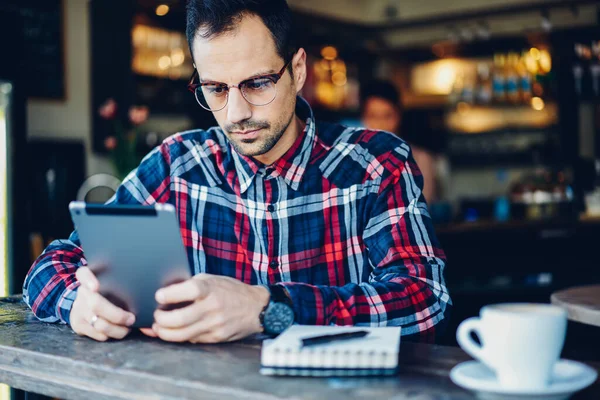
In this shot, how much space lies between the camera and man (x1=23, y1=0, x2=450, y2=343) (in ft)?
4.74

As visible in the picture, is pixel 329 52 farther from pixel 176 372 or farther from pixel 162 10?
pixel 176 372

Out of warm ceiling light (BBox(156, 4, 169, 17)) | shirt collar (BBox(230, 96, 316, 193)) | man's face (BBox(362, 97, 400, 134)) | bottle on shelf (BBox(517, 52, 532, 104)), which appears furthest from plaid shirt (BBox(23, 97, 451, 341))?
bottle on shelf (BBox(517, 52, 532, 104))

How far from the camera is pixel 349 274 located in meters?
1.69

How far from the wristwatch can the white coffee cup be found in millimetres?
401

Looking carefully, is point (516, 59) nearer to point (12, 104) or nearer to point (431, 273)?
point (12, 104)

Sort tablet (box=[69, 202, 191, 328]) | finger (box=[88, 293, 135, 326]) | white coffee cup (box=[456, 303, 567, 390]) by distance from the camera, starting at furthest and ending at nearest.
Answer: finger (box=[88, 293, 135, 326]), tablet (box=[69, 202, 191, 328]), white coffee cup (box=[456, 303, 567, 390])

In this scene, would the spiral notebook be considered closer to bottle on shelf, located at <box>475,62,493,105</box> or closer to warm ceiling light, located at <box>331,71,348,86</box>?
bottle on shelf, located at <box>475,62,493,105</box>

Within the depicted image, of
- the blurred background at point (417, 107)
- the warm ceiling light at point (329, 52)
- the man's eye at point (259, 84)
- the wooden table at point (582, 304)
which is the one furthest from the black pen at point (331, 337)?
the warm ceiling light at point (329, 52)

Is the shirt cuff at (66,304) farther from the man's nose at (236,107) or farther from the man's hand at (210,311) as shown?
the man's nose at (236,107)

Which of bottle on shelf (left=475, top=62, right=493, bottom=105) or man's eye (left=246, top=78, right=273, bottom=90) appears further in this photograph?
bottle on shelf (left=475, top=62, right=493, bottom=105)

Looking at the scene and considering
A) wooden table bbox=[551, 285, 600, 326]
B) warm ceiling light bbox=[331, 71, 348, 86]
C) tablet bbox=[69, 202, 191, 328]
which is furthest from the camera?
warm ceiling light bbox=[331, 71, 348, 86]

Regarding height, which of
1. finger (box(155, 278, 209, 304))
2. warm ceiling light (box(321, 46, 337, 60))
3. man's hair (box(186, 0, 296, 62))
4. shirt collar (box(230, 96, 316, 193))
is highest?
warm ceiling light (box(321, 46, 337, 60))

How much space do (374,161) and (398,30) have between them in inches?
252

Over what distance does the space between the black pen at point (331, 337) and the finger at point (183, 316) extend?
192 mm
